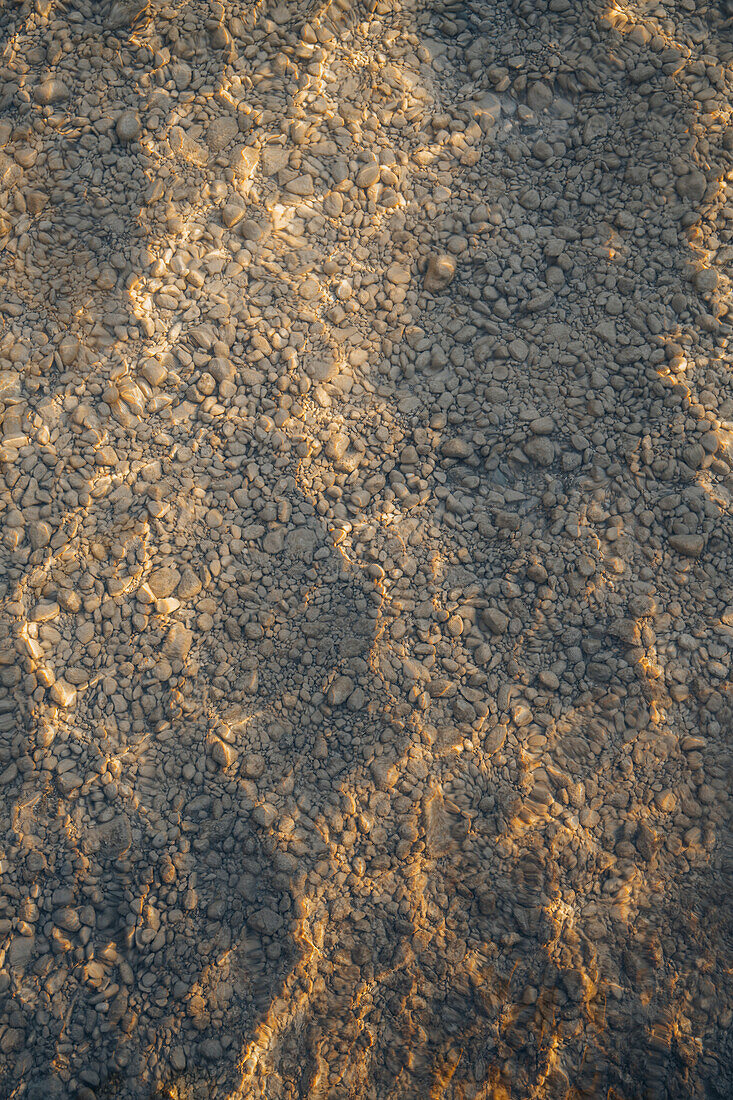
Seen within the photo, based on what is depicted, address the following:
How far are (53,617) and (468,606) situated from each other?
100 centimetres

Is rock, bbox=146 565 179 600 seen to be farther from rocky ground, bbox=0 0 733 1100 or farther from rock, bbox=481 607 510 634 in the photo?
rock, bbox=481 607 510 634

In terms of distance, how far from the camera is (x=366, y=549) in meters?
1.77

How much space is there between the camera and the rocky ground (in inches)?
62.7

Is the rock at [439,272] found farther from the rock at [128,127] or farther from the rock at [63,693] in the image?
the rock at [63,693]

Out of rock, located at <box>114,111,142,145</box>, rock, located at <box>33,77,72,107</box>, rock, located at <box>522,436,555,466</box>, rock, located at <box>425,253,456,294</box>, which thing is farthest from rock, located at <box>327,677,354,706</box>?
rock, located at <box>33,77,72,107</box>

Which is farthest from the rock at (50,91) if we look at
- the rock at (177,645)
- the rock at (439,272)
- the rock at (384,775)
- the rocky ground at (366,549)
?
the rock at (384,775)

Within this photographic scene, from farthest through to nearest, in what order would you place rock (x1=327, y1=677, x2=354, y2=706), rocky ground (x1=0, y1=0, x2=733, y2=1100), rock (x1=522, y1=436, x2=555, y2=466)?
1. rock (x1=522, y1=436, x2=555, y2=466)
2. rock (x1=327, y1=677, x2=354, y2=706)
3. rocky ground (x1=0, y1=0, x2=733, y2=1100)

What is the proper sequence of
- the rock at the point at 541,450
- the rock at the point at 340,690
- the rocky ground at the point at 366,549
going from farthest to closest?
the rock at the point at 541,450 → the rock at the point at 340,690 → the rocky ground at the point at 366,549

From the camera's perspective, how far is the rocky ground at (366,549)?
159 centimetres

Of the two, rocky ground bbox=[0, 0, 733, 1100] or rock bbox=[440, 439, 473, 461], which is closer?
rocky ground bbox=[0, 0, 733, 1100]

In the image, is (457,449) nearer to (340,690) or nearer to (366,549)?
(366,549)

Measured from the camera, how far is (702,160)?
1.88 m

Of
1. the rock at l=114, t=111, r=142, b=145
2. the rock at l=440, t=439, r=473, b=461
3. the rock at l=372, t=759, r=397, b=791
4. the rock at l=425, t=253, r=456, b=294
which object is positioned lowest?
A: the rock at l=372, t=759, r=397, b=791

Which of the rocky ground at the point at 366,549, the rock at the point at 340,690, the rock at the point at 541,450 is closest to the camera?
the rocky ground at the point at 366,549
